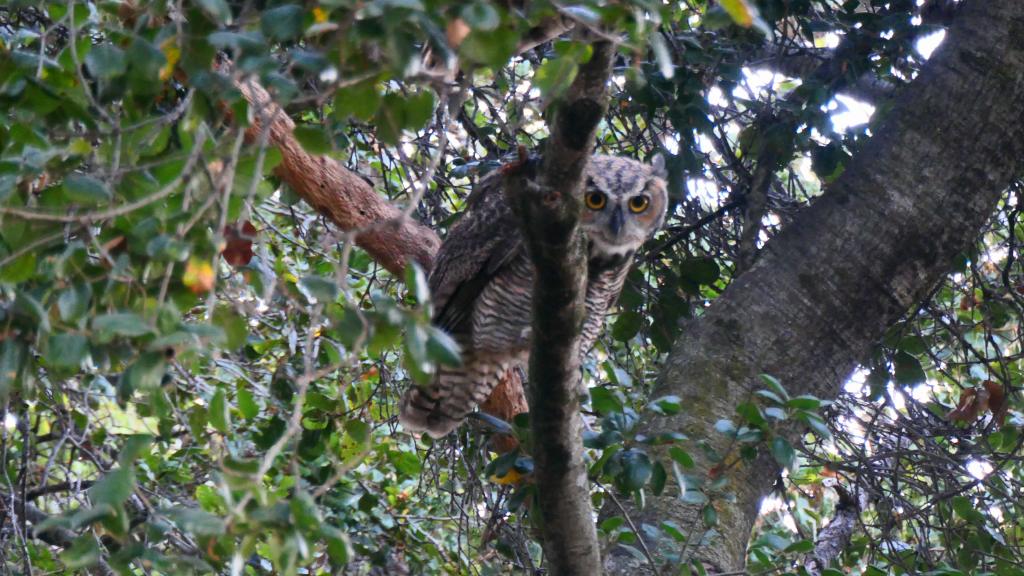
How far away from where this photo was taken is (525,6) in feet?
4.78

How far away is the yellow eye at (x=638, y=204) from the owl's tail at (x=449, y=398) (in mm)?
675

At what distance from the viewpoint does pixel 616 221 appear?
127 inches

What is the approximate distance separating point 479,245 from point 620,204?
0.44 m

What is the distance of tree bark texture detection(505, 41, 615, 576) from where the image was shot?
1544mm

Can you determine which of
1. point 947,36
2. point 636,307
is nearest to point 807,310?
point 636,307

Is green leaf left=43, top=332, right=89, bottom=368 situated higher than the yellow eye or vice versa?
the yellow eye

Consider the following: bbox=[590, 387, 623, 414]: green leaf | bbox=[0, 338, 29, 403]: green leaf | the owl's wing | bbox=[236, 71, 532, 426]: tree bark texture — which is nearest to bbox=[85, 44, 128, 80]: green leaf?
bbox=[0, 338, 29, 403]: green leaf

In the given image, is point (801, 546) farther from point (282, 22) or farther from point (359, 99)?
point (282, 22)

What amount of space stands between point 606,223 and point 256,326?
1.55 metres

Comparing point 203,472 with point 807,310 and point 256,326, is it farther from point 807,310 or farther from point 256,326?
point 807,310

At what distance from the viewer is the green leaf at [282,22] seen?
3.93 feet

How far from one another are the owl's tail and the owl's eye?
0.63 meters

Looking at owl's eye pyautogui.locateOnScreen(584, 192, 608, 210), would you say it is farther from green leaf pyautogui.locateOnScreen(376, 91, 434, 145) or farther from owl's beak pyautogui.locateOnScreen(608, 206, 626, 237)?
green leaf pyautogui.locateOnScreen(376, 91, 434, 145)

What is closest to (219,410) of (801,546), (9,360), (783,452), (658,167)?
(9,360)
